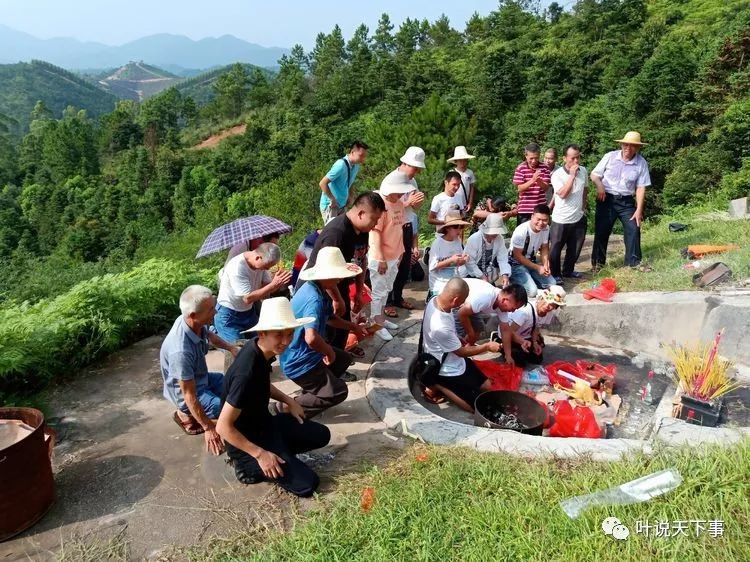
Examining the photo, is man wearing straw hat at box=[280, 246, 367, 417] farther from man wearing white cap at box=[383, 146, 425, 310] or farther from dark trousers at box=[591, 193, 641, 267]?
dark trousers at box=[591, 193, 641, 267]

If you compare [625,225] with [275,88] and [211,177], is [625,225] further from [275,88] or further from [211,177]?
[275,88]

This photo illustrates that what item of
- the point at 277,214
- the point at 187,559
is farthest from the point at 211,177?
the point at 187,559

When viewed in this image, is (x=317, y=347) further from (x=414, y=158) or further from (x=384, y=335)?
(x=414, y=158)

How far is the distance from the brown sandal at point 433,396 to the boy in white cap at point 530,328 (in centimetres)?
85

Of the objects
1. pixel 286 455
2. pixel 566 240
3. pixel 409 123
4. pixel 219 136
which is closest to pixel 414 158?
pixel 566 240

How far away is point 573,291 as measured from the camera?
655 cm

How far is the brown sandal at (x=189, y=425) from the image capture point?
12.8 ft

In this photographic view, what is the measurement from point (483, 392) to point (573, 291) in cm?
279

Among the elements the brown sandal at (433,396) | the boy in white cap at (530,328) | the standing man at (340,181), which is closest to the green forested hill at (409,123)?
the standing man at (340,181)

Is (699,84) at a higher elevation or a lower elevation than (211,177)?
higher

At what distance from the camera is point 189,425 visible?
Answer: 12.9 feet

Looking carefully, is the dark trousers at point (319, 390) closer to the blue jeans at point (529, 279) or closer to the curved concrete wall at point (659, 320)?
the blue jeans at point (529, 279)

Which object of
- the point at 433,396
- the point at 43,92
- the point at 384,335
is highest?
the point at 43,92

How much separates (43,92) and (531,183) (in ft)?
505
